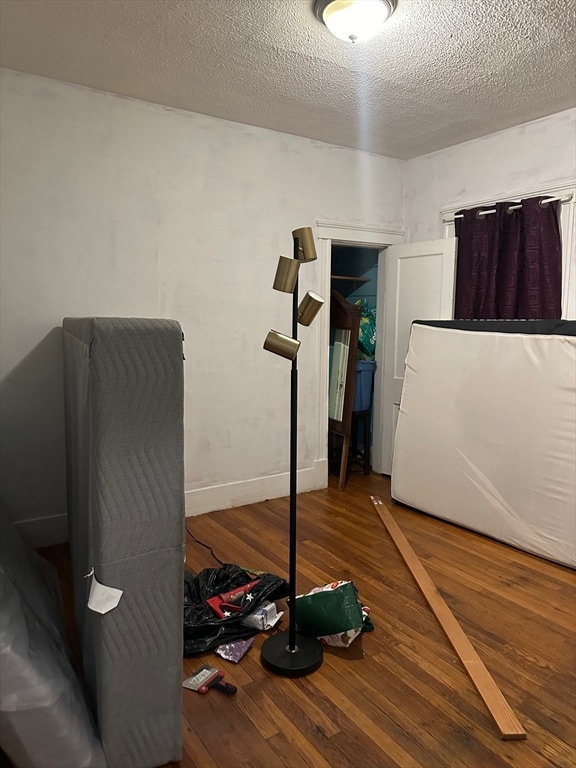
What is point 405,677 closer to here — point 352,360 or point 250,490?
point 250,490

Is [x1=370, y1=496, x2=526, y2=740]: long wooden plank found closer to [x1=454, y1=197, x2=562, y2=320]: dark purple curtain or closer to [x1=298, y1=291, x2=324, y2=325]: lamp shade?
[x1=298, y1=291, x2=324, y2=325]: lamp shade

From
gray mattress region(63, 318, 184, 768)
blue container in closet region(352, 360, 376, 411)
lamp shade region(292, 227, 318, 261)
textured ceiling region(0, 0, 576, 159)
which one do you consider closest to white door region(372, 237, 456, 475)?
blue container in closet region(352, 360, 376, 411)

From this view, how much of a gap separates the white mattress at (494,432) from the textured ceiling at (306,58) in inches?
52.8

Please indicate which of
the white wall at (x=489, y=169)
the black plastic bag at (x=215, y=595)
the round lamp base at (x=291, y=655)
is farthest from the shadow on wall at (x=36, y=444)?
the white wall at (x=489, y=169)

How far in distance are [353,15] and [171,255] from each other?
5.76 feet

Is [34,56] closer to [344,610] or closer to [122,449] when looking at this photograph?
[122,449]

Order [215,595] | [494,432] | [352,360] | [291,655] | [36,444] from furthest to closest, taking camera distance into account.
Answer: [352,360] → [494,432] → [36,444] → [215,595] → [291,655]

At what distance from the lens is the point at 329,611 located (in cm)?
231

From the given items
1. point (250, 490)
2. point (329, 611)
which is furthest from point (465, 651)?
point (250, 490)

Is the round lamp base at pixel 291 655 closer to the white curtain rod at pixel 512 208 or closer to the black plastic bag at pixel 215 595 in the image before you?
the black plastic bag at pixel 215 595

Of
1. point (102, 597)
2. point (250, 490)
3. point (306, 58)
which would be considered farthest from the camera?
point (250, 490)

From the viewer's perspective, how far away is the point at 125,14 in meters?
2.42

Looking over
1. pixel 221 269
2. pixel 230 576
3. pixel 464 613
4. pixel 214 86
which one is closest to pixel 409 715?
pixel 464 613

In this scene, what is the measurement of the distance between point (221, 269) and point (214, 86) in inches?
42.8
